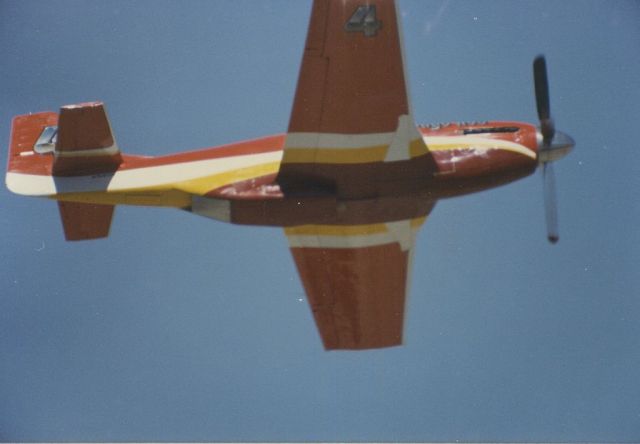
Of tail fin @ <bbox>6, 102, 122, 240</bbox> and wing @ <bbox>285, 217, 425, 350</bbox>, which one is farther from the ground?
tail fin @ <bbox>6, 102, 122, 240</bbox>

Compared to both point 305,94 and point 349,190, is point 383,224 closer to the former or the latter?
point 349,190

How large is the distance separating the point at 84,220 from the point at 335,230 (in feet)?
12.7

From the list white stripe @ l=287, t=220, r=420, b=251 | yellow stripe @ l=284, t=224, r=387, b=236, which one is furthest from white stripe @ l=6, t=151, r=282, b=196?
white stripe @ l=287, t=220, r=420, b=251

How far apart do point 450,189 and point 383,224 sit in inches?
56.6

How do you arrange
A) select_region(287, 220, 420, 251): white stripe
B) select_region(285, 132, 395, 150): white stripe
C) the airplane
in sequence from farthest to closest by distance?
select_region(287, 220, 420, 251): white stripe < select_region(285, 132, 395, 150): white stripe < the airplane

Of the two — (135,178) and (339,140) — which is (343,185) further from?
(135,178)

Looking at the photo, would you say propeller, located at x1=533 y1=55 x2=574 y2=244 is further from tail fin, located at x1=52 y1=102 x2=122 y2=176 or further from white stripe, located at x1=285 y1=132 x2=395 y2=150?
tail fin, located at x1=52 y1=102 x2=122 y2=176

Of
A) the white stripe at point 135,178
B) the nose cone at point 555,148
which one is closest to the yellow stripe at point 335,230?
the white stripe at point 135,178

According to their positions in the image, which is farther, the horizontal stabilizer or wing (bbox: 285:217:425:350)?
wing (bbox: 285:217:425:350)

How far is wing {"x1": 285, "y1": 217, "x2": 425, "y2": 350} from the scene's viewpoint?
11.0m

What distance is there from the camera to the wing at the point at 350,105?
352 inches

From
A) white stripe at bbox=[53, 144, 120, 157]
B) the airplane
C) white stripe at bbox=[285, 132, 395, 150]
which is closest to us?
the airplane

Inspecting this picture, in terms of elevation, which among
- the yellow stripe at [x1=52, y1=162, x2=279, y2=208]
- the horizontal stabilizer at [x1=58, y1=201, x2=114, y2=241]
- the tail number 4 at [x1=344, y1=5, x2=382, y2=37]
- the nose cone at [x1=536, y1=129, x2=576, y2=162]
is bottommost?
the horizontal stabilizer at [x1=58, y1=201, x2=114, y2=241]

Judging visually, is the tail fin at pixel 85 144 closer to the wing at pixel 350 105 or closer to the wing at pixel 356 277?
the wing at pixel 350 105
